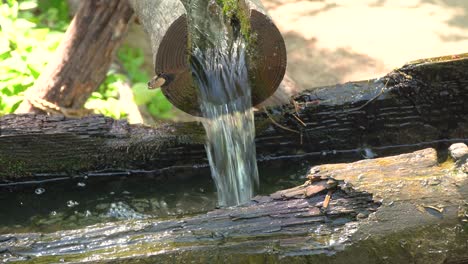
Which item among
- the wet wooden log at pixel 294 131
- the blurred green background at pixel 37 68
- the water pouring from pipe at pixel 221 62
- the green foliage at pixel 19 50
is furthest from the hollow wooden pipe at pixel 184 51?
the green foliage at pixel 19 50

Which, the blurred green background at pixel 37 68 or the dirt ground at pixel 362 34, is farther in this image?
the dirt ground at pixel 362 34

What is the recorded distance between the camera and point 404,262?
2215mm

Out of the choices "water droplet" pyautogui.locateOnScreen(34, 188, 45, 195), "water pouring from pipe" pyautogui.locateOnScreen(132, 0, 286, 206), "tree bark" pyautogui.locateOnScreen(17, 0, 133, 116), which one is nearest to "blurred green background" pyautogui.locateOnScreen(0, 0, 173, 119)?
"tree bark" pyautogui.locateOnScreen(17, 0, 133, 116)

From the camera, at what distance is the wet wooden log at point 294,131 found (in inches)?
125

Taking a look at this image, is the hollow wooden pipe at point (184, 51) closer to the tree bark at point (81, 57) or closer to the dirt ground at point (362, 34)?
the tree bark at point (81, 57)

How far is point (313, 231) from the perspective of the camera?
7.37 ft

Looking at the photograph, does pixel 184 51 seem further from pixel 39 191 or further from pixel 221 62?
pixel 39 191

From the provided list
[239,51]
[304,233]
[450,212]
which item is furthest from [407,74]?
[304,233]

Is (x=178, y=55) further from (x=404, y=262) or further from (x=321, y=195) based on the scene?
(x=404, y=262)

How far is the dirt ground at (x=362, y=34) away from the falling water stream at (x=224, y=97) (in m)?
1.87

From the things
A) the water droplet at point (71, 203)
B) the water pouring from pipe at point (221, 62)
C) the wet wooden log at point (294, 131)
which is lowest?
the water droplet at point (71, 203)

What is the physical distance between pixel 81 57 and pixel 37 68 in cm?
69

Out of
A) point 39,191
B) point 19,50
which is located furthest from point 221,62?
point 19,50

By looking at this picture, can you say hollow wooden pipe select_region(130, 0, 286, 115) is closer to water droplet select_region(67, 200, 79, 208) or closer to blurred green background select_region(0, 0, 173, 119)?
water droplet select_region(67, 200, 79, 208)
